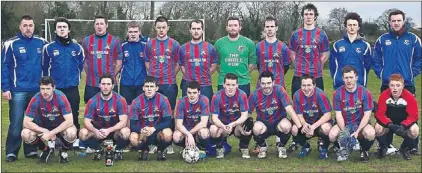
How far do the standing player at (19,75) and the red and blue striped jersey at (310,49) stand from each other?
3.11 meters

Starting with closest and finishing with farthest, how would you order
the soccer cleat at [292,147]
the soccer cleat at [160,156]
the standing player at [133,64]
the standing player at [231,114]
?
the soccer cleat at [160,156]
the standing player at [231,114]
the soccer cleat at [292,147]
the standing player at [133,64]

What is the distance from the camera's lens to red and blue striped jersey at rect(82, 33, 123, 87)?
6609mm

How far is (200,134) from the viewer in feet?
19.8

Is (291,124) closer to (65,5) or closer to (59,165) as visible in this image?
(59,165)

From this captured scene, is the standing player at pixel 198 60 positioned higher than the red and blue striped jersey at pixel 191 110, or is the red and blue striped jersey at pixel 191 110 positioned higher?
the standing player at pixel 198 60

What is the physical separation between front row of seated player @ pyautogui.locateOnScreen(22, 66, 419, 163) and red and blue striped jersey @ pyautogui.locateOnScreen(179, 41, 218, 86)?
542 millimetres

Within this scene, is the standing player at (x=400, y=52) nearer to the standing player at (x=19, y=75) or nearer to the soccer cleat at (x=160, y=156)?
the soccer cleat at (x=160, y=156)

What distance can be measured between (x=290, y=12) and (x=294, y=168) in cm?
1487

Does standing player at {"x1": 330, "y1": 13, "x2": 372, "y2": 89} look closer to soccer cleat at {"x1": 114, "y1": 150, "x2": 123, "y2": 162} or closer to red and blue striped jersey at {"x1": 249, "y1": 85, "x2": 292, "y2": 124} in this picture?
red and blue striped jersey at {"x1": 249, "y1": 85, "x2": 292, "y2": 124}

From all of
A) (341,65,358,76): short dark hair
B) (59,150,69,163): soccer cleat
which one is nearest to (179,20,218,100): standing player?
(341,65,358,76): short dark hair

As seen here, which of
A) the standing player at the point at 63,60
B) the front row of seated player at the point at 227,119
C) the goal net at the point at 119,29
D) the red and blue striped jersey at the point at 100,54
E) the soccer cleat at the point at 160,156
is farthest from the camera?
the goal net at the point at 119,29

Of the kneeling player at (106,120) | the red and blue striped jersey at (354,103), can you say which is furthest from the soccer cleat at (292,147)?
the kneeling player at (106,120)

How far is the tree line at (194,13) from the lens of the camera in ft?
60.1

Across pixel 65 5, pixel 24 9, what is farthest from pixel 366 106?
pixel 65 5
